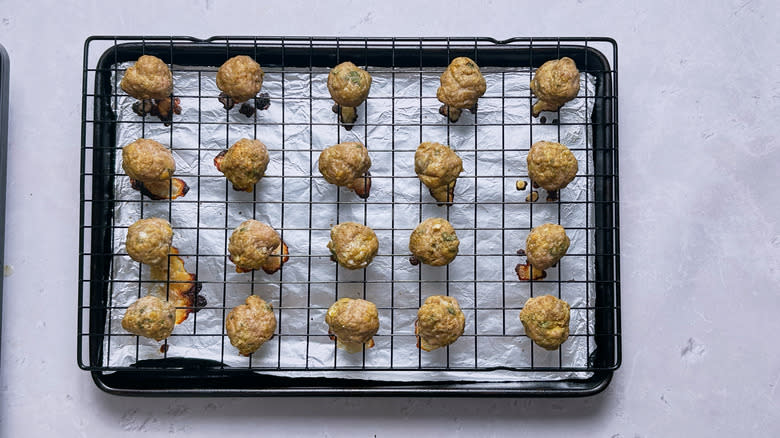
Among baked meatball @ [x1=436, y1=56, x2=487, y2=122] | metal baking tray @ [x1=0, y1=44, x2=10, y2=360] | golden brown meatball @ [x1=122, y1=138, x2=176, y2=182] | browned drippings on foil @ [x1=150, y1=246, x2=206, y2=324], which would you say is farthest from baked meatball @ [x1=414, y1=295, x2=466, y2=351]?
metal baking tray @ [x1=0, y1=44, x2=10, y2=360]

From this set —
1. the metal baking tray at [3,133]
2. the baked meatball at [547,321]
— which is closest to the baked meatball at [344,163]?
the baked meatball at [547,321]

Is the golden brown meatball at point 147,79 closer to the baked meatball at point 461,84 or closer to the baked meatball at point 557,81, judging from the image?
the baked meatball at point 461,84

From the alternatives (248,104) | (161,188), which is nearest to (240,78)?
(248,104)

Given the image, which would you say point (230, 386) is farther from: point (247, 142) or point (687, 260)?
point (687, 260)

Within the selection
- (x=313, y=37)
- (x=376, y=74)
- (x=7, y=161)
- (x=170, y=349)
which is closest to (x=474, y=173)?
(x=376, y=74)

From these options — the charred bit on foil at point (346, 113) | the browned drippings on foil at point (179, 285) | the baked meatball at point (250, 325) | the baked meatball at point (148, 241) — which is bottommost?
the baked meatball at point (250, 325)

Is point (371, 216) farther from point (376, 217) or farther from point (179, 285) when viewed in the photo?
point (179, 285)
